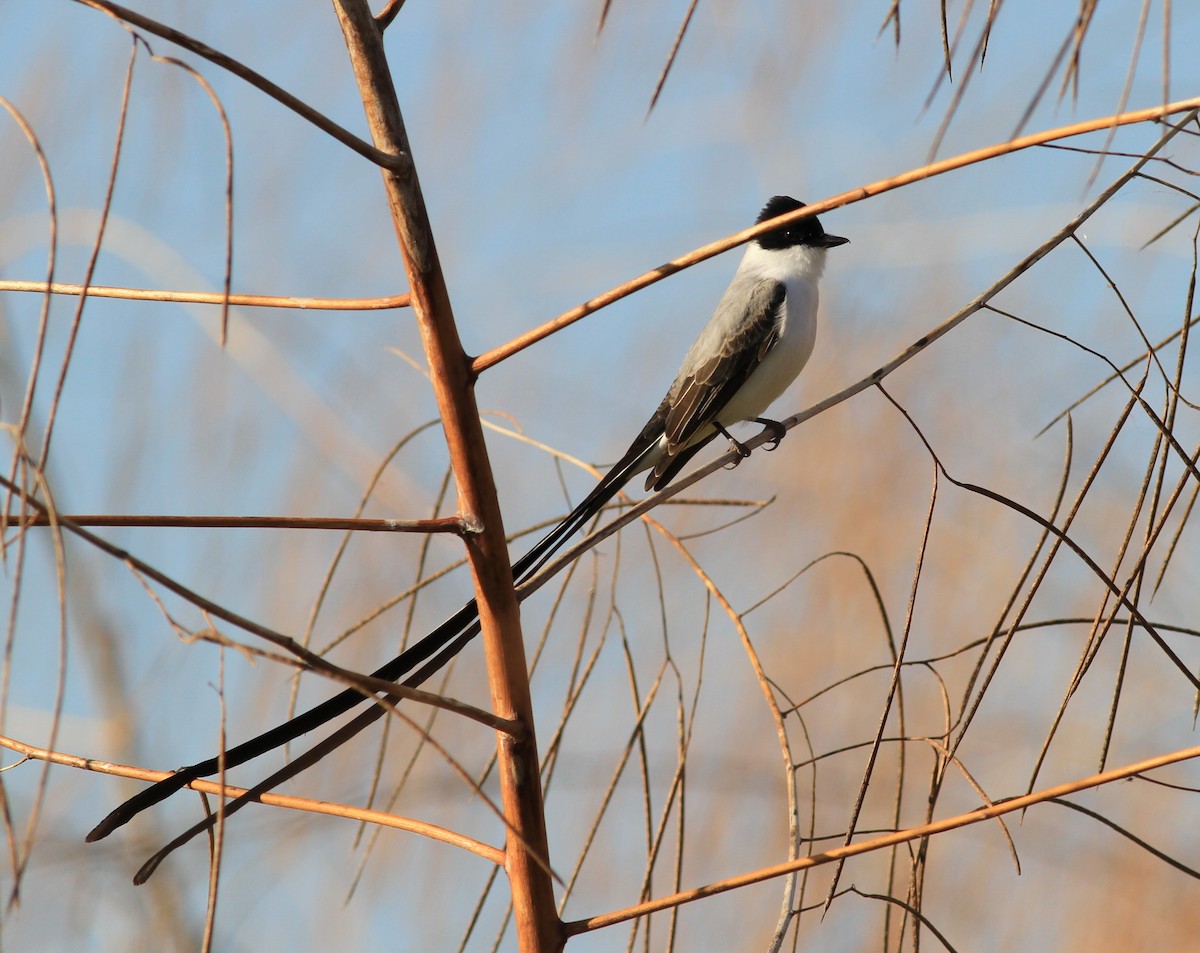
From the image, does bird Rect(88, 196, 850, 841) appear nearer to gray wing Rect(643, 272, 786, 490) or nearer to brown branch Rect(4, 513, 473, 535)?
gray wing Rect(643, 272, 786, 490)

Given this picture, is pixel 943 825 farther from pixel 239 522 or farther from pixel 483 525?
pixel 239 522

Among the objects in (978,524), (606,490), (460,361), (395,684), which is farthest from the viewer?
(978,524)

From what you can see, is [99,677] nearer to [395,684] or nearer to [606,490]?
[606,490]

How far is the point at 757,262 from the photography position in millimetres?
3627

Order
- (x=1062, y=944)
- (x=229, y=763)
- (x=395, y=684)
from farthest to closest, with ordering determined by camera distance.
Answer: (x=1062, y=944)
(x=229, y=763)
(x=395, y=684)

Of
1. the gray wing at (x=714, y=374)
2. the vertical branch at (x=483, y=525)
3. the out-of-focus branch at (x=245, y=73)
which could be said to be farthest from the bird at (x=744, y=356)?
the out-of-focus branch at (x=245, y=73)

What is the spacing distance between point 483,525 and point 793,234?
2419mm

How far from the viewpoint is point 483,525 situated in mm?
1266

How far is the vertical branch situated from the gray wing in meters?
1.76

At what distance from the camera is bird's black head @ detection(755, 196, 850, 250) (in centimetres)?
337

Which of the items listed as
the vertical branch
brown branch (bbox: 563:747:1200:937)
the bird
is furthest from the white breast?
brown branch (bbox: 563:747:1200:937)

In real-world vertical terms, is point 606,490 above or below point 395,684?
above

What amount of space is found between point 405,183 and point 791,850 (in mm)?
748

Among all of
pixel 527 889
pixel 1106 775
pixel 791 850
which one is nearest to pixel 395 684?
pixel 527 889
